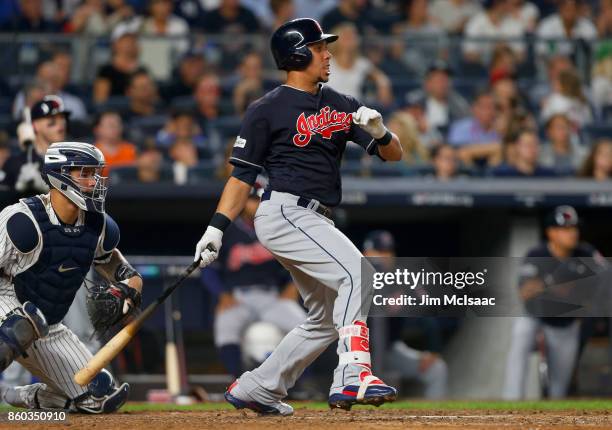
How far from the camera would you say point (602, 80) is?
1086 cm

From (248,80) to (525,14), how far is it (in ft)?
10.9

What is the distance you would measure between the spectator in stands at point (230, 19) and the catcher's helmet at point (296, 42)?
5.77m

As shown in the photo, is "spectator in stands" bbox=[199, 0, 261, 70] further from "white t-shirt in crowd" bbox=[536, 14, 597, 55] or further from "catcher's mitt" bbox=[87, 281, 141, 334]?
"catcher's mitt" bbox=[87, 281, 141, 334]

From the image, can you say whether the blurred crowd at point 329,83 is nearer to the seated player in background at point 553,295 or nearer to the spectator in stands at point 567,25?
the spectator in stands at point 567,25

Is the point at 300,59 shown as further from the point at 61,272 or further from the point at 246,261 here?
the point at 246,261

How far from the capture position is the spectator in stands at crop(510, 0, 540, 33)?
Answer: 38.6ft

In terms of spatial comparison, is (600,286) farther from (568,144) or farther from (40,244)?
(40,244)

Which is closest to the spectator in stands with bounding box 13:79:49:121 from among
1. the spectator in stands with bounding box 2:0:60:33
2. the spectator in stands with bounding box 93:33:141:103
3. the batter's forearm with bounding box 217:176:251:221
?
the spectator in stands with bounding box 93:33:141:103

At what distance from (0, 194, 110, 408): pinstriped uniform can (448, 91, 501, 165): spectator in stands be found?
15.7ft

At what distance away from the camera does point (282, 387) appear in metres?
5.37

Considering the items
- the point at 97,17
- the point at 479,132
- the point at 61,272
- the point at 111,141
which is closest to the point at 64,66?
the point at 97,17

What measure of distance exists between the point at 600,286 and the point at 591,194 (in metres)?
0.81

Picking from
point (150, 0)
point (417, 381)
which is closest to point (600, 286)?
point (417, 381)

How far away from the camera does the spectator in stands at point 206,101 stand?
1007cm
